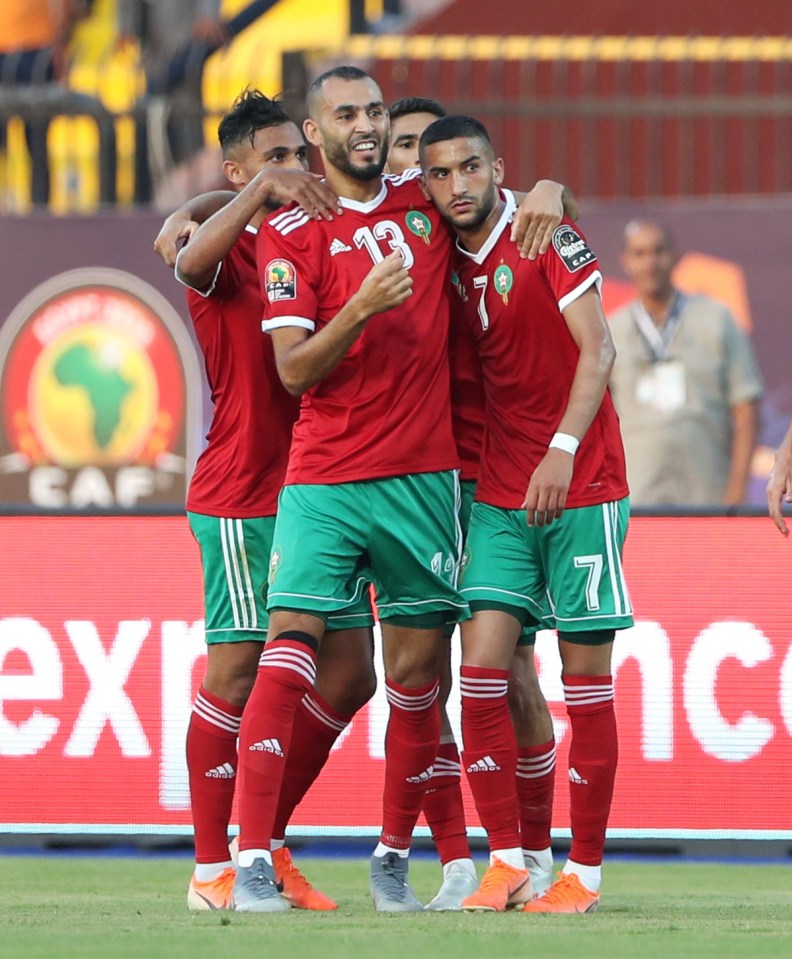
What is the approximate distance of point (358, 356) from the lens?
17.7ft

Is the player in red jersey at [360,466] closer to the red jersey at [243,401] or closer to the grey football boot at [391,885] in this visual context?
the grey football boot at [391,885]

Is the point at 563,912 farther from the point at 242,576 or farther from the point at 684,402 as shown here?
the point at 684,402

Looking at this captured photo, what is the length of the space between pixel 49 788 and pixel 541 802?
2.02 m

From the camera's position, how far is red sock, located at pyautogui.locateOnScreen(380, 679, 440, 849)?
5504mm

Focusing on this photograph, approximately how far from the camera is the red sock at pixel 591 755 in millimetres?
5543

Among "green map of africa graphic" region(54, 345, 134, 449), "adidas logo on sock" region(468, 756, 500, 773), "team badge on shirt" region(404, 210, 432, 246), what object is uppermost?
"team badge on shirt" region(404, 210, 432, 246)

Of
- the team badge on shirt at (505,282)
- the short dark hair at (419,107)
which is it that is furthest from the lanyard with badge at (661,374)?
the team badge on shirt at (505,282)

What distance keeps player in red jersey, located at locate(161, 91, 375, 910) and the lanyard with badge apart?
5.92 meters

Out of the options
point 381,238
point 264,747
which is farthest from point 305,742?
point 381,238

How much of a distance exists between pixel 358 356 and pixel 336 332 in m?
0.22

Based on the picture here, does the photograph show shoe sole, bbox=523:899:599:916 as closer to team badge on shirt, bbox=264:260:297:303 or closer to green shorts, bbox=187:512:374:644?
green shorts, bbox=187:512:374:644

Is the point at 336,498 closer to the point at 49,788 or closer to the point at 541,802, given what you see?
the point at 541,802

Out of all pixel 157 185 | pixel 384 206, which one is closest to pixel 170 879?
pixel 384 206

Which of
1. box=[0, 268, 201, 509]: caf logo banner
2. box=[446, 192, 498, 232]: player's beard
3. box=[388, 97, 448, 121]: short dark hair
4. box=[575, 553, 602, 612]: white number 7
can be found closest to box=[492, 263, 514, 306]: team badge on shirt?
box=[446, 192, 498, 232]: player's beard
